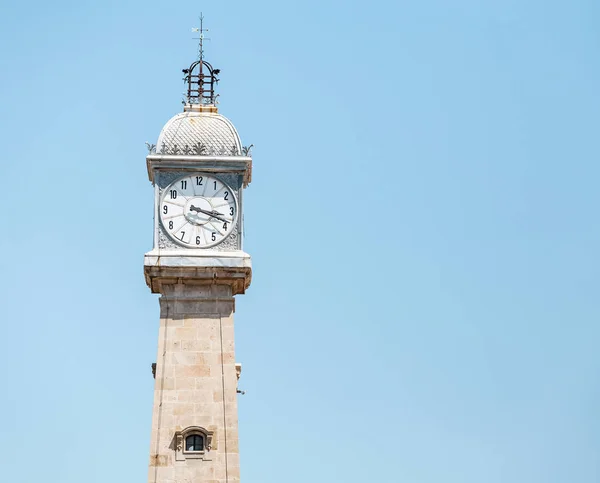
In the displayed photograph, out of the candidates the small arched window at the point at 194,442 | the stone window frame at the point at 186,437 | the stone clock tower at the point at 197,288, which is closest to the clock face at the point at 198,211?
the stone clock tower at the point at 197,288

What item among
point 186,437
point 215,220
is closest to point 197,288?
point 215,220

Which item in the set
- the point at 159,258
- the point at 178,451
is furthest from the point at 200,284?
the point at 178,451

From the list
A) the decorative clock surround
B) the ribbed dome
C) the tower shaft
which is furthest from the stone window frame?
the ribbed dome

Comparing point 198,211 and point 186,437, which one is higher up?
point 198,211

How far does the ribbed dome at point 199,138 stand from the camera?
5759 centimetres

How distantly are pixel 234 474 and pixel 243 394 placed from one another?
2913 millimetres

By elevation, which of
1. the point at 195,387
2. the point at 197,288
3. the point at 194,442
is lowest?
the point at 194,442

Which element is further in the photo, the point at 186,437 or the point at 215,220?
the point at 215,220

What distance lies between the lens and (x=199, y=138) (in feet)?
190

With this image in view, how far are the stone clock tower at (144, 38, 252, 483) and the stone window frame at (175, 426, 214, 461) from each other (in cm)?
3

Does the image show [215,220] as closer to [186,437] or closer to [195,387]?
[195,387]

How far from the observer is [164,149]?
2266 inches

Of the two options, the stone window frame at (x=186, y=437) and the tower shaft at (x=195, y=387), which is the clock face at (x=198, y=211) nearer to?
the tower shaft at (x=195, y=387)

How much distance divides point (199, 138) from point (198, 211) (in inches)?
88.6
